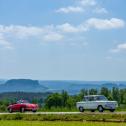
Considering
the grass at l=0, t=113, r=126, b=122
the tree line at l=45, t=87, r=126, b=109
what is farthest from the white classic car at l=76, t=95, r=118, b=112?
the tree line at l=45, t=87, r=126, b=109

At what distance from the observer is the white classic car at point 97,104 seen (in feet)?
159

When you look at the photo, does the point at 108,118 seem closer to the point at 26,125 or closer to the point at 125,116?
the point at 125,116

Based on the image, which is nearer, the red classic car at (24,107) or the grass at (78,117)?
the grass at (78,117)

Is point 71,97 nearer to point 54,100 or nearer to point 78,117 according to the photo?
point 54,100

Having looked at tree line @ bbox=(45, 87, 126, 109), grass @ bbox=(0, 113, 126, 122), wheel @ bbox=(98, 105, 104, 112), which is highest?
tree line @ bbox=(45, 87, 126, 109)

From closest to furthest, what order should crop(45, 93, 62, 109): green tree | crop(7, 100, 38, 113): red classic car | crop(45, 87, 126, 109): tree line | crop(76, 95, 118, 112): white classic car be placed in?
crop(76, 95, 118, 112): white classic car < crop(7, 100, 38, 113): red classic car < crop(45, 93, 62, 109): green tree < crop(45, 87, 126, 109): tree line

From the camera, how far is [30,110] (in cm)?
5272

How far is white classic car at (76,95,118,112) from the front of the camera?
48375 millimetres

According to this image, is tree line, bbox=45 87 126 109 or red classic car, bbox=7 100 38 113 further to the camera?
tree line, bbox=45 87 126 109

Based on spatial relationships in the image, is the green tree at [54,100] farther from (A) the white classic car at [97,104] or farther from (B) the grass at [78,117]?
(B) the grass at [78,117]

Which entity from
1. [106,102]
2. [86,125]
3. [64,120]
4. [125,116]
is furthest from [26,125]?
[106,102]

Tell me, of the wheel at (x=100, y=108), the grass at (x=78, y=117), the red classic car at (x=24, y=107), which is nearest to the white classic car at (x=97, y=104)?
the wheel at (x=100, y=108)

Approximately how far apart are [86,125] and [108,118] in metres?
7.36

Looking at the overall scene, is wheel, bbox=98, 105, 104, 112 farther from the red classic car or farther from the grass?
the grass
